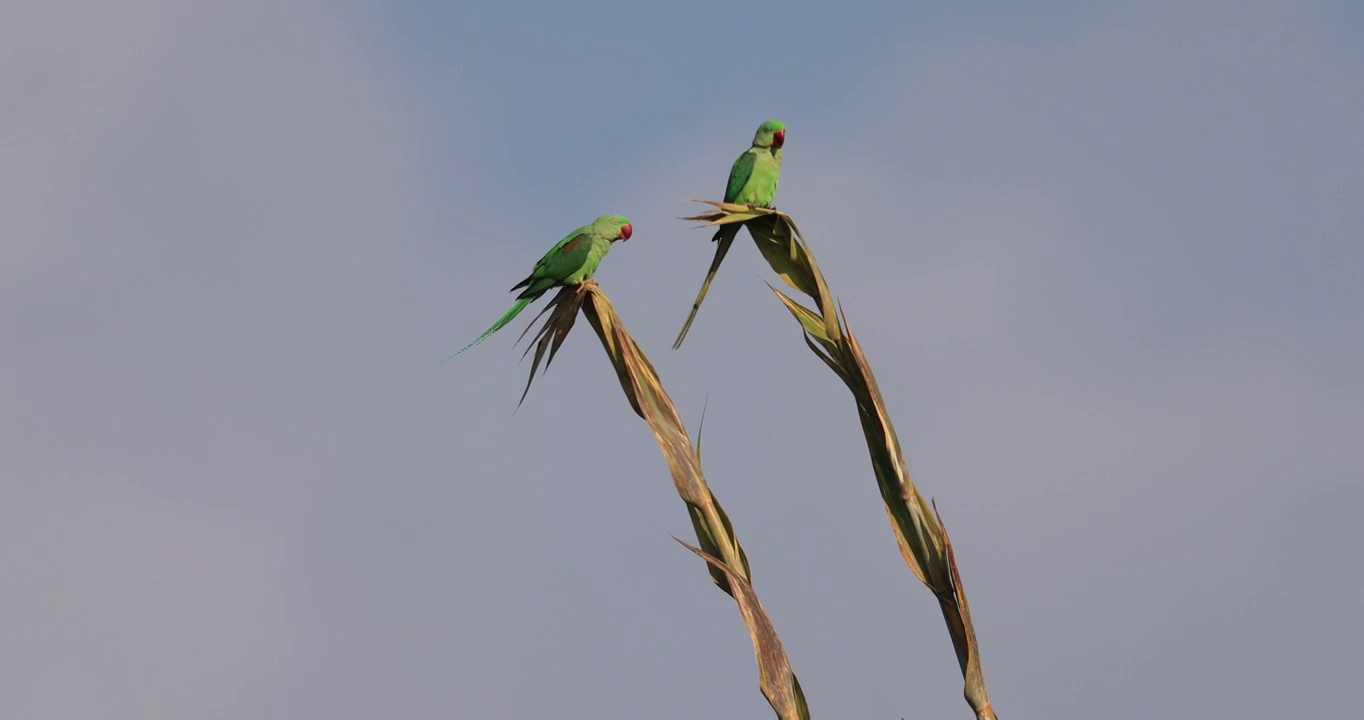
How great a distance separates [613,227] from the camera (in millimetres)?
7445

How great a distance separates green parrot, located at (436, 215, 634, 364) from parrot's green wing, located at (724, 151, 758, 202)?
2.52 ft

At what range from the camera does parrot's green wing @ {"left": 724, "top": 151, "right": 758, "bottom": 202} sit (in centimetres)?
764

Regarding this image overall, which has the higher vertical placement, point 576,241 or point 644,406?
point 576,241

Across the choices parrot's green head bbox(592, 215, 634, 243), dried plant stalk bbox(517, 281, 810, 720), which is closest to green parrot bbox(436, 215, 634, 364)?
parrot's green head bbox(592, 215, 634, 243)

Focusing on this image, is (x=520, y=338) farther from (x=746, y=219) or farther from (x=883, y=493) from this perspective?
(x=883, y=493)

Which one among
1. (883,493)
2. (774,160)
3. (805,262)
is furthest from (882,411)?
(774,160)

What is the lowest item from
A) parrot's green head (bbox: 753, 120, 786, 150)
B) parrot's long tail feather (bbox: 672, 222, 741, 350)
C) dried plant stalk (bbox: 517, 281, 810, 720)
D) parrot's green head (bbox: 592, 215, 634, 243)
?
dried plant stalk (bbox: 517, 281, 810, 720)

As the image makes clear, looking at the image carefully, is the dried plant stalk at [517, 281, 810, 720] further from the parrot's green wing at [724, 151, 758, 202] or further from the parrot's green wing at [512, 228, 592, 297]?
the parrot's green wing at [724, 151, 758, 202]

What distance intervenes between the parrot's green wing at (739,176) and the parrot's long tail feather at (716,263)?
2874mm

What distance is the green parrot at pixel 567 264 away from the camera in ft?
20.4

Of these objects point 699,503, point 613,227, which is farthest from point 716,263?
point 613,227

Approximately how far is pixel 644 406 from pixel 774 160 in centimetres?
400

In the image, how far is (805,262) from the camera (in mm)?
4180

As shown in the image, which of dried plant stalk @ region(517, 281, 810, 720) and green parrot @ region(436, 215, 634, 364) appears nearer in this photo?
dried plant stalk @ region(517, 281, 810, 720)
